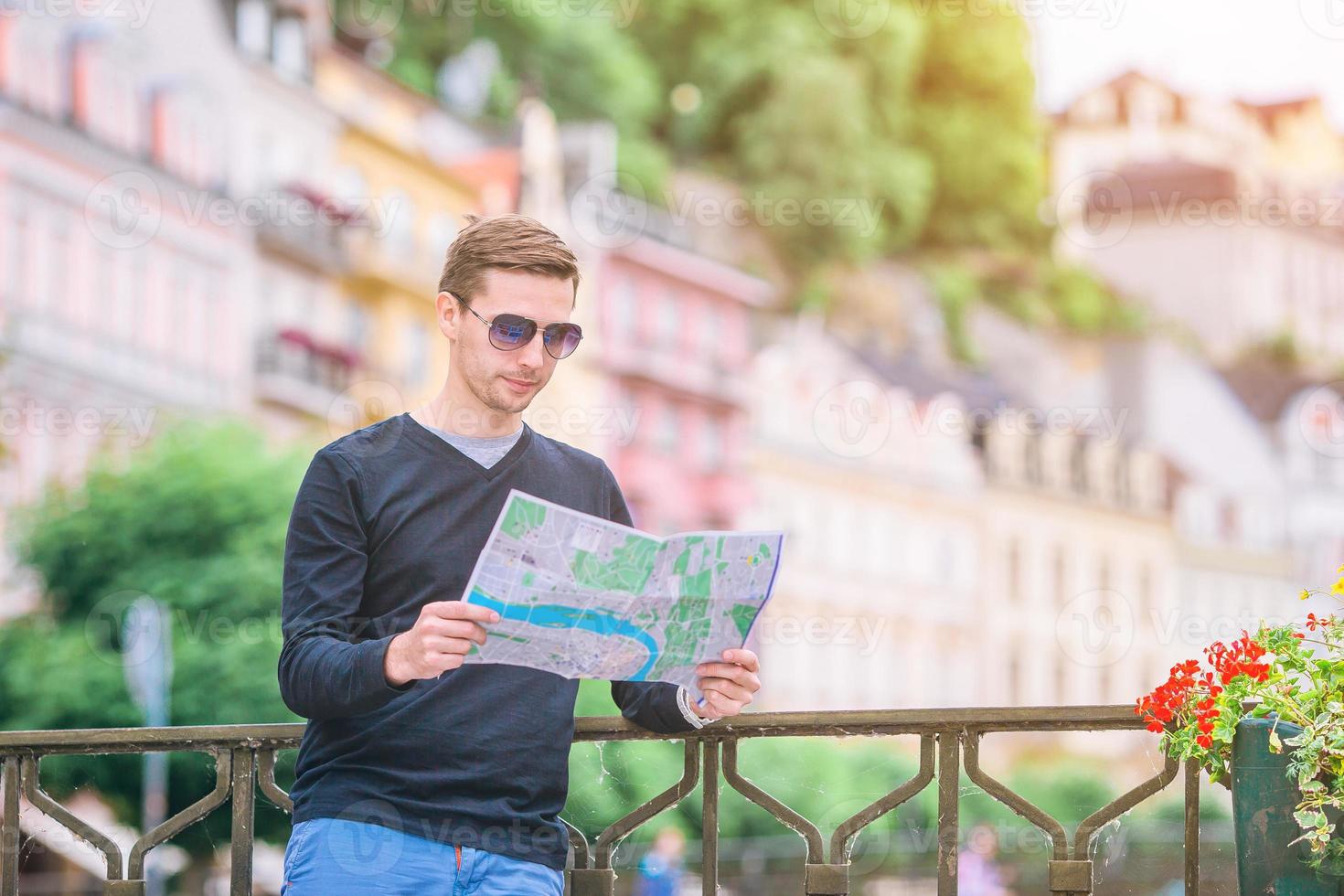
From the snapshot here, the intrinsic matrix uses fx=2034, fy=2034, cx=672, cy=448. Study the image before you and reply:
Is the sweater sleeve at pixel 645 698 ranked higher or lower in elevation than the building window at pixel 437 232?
lower

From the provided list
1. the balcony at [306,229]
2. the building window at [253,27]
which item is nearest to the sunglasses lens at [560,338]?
the balcony at [306,229]

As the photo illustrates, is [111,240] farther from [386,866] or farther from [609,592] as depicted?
[609,592]

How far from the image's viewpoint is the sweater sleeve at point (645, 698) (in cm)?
383

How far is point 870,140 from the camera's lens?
48750 mm

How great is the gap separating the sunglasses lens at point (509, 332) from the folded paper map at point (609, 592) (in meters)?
0.38

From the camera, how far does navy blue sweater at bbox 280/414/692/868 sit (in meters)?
3.38

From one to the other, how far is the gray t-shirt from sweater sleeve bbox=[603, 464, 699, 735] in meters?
0.24

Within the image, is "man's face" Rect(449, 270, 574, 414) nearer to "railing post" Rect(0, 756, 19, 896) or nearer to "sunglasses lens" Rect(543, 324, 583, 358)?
"sunglasses lens" Rect(543, 324, 583, 358)

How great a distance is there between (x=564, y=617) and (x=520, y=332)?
22.1 inches

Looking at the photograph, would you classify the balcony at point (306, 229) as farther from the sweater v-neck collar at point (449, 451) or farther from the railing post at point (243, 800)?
the sweater v-neck collar at point (449, 451)

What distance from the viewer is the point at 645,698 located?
3.89 metres

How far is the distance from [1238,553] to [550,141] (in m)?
22.2

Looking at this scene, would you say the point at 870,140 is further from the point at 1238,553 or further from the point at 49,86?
the point at 49,86

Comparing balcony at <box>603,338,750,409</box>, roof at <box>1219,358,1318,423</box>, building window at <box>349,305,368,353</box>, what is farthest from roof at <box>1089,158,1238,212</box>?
building window at <box>349,305,368,353</box>
